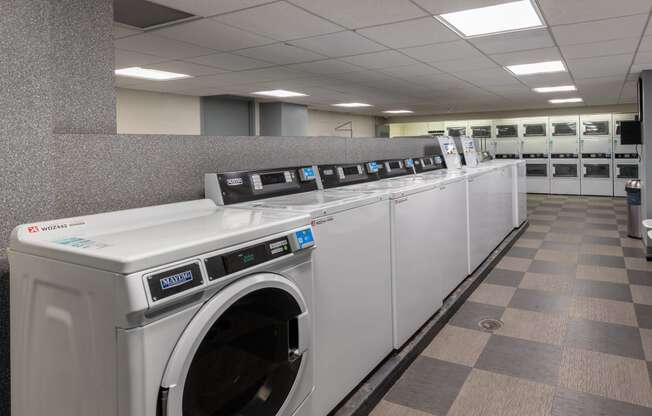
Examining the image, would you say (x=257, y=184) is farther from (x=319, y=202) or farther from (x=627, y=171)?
(x=627, y=171)

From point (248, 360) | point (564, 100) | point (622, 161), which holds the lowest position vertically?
point (248, 360)

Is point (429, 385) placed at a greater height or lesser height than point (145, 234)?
lesser

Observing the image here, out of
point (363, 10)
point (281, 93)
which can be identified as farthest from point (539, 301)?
point (281, 93)

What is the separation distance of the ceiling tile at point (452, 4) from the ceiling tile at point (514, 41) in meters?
0.95

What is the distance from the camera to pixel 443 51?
4559 mm

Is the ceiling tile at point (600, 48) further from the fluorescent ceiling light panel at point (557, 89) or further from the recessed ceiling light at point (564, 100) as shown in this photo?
the recessed ceiling light at point (564, 100)

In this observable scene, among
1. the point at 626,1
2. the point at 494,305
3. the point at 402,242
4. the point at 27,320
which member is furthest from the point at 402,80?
the point at 27,320

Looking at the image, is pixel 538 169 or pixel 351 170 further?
pixel 538 169

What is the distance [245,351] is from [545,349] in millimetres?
2000

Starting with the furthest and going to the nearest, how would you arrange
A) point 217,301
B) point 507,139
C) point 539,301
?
point 507,139 → point 539,301 → point 217,301

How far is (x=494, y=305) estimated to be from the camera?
329 centimetres

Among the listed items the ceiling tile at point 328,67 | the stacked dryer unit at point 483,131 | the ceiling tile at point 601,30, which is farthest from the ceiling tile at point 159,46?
the stacked dryer unit at point 483,131

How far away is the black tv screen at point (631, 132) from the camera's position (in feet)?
18.4

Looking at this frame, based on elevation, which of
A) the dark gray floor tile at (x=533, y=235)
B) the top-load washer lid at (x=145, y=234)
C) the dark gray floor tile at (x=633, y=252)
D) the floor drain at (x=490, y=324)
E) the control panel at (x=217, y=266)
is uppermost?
the top-load washer lid at (x=145, y=234)
